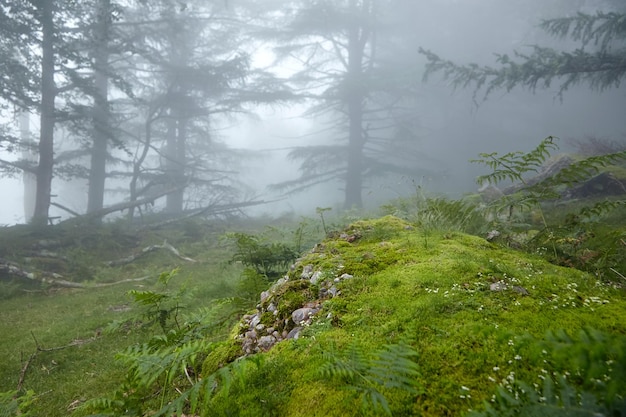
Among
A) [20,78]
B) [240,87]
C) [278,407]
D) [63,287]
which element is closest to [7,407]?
[278,407]

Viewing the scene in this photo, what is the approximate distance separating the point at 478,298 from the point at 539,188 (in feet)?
7.07

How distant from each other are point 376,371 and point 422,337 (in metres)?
0.52

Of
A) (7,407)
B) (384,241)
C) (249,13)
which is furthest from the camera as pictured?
(249,13)

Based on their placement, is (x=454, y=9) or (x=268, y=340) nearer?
(x=268, y=340)

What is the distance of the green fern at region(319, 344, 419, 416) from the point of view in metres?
1.22

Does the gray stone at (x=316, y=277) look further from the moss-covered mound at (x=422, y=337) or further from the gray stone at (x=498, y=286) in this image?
the gray stone at (x=498, y=286)

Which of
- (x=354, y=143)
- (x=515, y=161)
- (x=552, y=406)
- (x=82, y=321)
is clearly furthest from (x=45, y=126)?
(x=552, y=406)

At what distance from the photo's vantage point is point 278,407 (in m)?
1.57

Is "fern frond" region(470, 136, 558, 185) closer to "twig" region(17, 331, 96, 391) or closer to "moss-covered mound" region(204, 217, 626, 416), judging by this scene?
"moss-covered mound" region(204, 217, 626, 416)

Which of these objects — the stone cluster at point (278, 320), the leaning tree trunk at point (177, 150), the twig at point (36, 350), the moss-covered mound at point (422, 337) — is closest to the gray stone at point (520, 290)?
the moss-covered mound at point (422, 337)

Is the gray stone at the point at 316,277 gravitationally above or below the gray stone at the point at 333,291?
above

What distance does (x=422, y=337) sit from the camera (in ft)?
5.59

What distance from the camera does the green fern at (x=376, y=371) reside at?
1.22 m

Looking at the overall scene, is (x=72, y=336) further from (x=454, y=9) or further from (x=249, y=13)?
(x=454, y=9)
